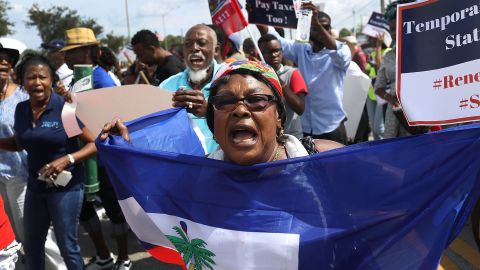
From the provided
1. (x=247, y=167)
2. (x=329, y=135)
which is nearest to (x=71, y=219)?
(x=247, y=167)

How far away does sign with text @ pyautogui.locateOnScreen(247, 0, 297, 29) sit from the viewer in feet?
16.2

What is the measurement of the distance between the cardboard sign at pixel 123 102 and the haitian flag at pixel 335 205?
840 millimetres

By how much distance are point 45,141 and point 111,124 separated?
129cm

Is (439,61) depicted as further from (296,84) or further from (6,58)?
(6,58)

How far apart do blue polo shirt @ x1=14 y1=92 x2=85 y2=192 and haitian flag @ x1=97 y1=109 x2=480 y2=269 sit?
168 cm

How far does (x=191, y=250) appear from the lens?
6.52ft

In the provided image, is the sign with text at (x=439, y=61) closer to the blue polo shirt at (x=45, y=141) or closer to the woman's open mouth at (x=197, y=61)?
the woman's open mouth at (x=197, y=61)

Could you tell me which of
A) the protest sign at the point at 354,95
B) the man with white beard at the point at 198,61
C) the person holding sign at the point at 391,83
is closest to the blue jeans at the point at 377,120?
the protest sign at the point at 354,95

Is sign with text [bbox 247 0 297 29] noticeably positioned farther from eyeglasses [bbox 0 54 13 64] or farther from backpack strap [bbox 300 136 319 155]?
backpack strap [bbox 300 136 319 155]

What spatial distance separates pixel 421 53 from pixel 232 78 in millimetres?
724

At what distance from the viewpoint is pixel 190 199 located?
199 centimetres

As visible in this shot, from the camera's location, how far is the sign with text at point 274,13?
4938 mm

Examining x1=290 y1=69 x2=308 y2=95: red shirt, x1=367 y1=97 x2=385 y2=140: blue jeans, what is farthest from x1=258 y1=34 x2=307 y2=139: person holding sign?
x1=367 y1=97 x2=385 y2=140: blue jeans

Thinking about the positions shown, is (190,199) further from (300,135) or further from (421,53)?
(300,135)
